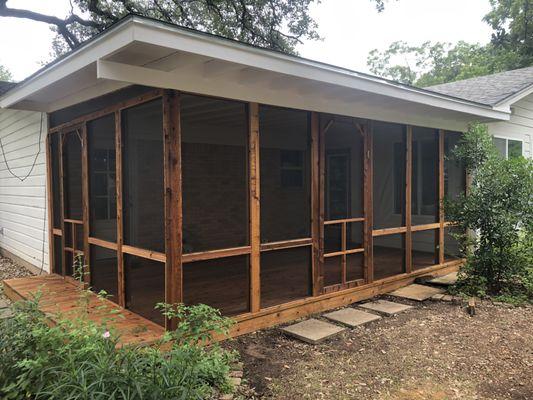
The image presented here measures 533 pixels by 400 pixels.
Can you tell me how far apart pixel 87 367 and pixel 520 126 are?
878 cm

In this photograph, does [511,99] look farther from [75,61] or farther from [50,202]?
[50,202]

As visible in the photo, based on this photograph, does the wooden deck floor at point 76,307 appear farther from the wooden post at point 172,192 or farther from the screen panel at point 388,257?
the screen panel at point 388,257

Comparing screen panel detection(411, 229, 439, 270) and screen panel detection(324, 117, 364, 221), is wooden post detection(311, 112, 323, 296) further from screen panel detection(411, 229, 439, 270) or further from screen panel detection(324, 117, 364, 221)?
screen panel detection(324, 117, 364, 221)

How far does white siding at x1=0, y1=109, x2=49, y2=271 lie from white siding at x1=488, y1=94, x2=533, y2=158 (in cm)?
772

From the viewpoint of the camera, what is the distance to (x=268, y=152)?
9.33 metres

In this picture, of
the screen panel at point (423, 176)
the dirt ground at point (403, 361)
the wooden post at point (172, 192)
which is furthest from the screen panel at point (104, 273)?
the screen panel at point (423, 176)

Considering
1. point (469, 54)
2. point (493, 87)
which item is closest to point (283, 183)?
point (493, 87)

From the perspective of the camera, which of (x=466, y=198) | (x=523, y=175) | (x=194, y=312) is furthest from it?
(x=466, y=198)

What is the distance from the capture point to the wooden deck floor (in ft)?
11.5

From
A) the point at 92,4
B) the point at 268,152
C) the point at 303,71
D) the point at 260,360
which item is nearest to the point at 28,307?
the point at 260,360

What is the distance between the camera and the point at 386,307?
5.02 meters

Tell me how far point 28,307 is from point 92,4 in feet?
40.5

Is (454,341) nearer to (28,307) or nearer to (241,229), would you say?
(28,307)

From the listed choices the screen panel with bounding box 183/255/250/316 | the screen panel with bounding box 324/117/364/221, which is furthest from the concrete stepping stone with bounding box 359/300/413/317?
the screen panel with bounding box 324/117/364/221
